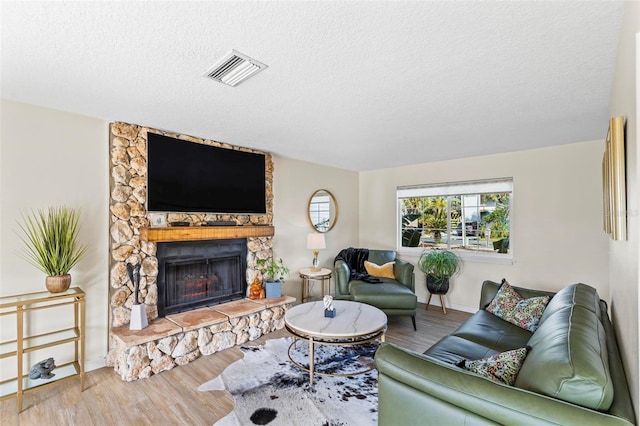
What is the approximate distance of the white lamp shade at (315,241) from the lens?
4.54 meters

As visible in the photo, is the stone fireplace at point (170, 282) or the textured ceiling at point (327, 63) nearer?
the textured ceiling at point (327, 63)

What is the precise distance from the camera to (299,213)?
4703 mm

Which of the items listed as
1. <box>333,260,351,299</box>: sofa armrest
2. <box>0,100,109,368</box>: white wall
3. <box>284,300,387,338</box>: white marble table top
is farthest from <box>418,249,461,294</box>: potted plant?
<box>0,100,109,368</box>: white wall

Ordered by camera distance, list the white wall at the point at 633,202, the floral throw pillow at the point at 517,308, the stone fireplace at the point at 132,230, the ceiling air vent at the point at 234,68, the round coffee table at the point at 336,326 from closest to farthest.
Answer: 1. the white wall at the point at 633,202
2. the ceiling air vent at the point at 234,68
3. the round coffee table at the point at 336,326
4. the floral throw pillow at the point at 517,308
5. the stone fireplace at the point at 132,230

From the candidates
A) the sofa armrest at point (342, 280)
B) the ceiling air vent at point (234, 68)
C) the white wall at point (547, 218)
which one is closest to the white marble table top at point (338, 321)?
the sofa armrest at point (342, 280)

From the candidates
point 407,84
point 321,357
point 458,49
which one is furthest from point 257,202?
point 458,49

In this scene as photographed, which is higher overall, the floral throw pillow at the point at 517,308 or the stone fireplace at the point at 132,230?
the stone fireplace at the point at 132,230

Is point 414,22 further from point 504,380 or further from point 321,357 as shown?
point 321,357

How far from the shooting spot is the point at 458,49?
164 cm

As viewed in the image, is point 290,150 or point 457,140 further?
point 290,150

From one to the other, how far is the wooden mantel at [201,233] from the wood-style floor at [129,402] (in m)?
1.27

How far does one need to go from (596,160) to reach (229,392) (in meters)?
4.65

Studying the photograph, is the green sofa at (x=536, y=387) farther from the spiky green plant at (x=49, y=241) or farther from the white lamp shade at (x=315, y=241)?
the white lamp shade at (x=315, y=241)

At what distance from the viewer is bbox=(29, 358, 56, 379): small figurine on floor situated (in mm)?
2283
